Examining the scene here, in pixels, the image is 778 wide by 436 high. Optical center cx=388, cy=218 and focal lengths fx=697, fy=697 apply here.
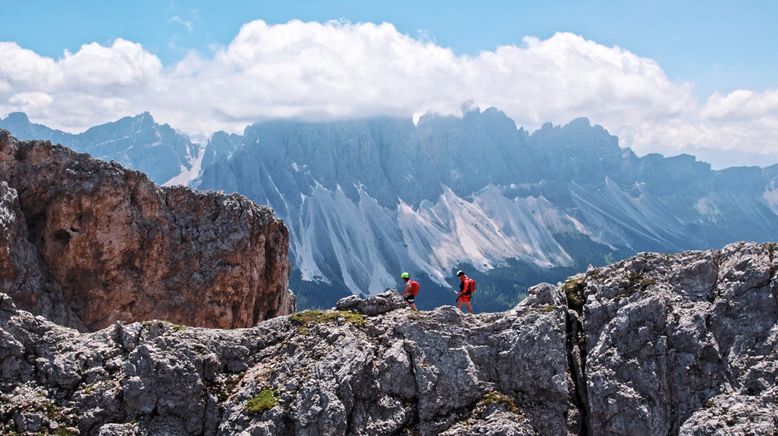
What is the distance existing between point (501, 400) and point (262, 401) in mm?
8502

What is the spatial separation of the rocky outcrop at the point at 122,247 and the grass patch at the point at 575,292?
3085 centimetres

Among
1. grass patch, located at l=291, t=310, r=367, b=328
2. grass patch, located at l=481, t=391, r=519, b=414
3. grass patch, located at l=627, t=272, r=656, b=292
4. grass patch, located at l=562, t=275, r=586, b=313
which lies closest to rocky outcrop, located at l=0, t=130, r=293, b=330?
grass patch, located at l=291, t=310, r=367, b=328

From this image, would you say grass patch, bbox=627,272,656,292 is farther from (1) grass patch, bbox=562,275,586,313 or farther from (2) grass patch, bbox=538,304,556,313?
(2) grass patch, bbox=538,304,556,313

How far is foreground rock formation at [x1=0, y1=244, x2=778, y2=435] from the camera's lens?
2370cm

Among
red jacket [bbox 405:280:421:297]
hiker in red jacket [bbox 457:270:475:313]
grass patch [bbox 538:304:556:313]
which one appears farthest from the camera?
hiker in red jacket [bbox 457:270:475:313]

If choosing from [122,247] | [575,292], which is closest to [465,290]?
[575,292]

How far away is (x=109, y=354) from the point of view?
989 inches

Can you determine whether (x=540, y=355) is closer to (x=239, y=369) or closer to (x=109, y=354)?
(x=239, y=369)

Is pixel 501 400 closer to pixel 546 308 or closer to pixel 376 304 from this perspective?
pixel 546 308

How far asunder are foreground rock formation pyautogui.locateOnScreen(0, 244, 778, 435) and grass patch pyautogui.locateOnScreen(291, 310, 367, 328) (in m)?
0.08

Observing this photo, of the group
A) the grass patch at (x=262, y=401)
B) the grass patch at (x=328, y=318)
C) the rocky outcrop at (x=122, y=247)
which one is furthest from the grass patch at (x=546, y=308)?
the rocky outcrop at (x=122, y=247)

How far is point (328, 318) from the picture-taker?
27.5 m

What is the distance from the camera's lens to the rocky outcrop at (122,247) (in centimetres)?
4422

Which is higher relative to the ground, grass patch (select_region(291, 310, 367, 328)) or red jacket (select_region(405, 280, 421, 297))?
red jacket (select_region(405, 280, 421, 297))
